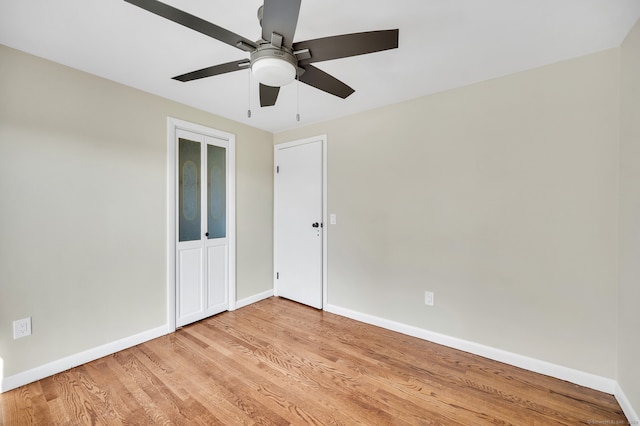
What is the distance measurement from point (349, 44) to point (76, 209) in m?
2.32

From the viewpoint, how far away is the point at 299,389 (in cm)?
183

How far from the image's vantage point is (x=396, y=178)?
106 inches

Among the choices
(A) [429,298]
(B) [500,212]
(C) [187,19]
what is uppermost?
(C) [187,19]

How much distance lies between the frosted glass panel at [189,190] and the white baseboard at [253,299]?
3.24ft

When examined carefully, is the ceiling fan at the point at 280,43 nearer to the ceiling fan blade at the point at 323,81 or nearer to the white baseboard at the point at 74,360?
the ceiling fan blade at the point at 323,81

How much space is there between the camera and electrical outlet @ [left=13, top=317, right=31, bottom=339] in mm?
1841

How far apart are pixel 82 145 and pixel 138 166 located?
404mm

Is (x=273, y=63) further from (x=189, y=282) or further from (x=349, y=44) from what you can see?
(x=189, y=282)

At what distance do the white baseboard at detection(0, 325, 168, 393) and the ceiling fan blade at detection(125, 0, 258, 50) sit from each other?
2479 millimetres

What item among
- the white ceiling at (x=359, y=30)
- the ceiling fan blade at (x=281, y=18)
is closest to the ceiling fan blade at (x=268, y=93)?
the white ceiling at (x=359, y=30)

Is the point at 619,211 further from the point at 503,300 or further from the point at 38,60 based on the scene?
the point at 38,60

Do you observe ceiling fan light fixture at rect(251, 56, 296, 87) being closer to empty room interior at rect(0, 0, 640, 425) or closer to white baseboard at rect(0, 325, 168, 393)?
empty room interior at rect(0, 0, 640, 425)

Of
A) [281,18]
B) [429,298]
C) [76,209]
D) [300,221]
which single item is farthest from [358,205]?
[76,209]

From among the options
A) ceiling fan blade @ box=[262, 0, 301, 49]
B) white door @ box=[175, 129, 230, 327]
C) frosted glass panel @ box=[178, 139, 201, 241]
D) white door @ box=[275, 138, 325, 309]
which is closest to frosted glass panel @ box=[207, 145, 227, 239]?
white door @ box=[175, 129, 230, 327]
